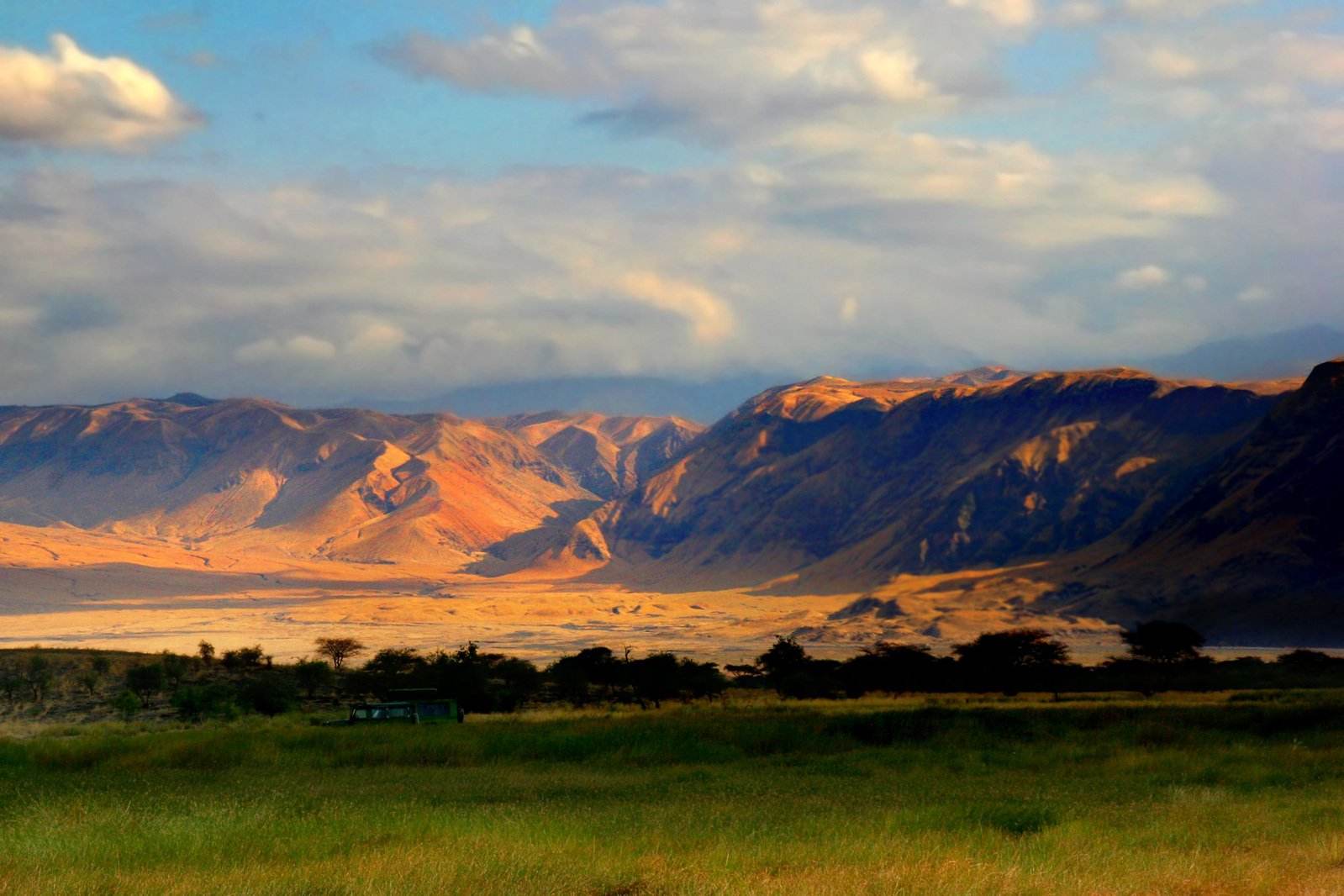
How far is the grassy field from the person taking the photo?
13.5 m

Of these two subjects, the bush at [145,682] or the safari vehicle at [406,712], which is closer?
the safari vehicle at [406,712]

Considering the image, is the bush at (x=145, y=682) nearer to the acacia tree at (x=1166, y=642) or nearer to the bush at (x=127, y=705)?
the bush at (x=127, y=705)

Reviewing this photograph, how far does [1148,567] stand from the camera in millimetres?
179125

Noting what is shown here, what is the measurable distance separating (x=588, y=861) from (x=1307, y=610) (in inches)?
6183

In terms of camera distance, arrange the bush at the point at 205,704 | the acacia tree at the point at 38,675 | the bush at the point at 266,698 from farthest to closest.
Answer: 1. the acacia tree at the point at 38,675
2. the bush at the point at 266,698
3. the bush at the point at 205,704

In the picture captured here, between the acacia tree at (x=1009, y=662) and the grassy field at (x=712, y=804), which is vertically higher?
the grassy field at (x=712, y=804)

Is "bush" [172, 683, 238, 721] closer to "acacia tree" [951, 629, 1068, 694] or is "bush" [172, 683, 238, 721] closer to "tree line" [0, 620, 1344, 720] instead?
"tree line" [0, 620, 1344, 720]

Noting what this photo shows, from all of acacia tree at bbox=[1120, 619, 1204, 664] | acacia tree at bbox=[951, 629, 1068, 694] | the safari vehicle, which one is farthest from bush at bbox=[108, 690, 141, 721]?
acacia tree at bbox=[1120, 619, 1204, 664]

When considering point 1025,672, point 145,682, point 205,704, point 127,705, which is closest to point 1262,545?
point 1025,672

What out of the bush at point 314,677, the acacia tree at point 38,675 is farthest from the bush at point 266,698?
the acacia tree at point 38,675

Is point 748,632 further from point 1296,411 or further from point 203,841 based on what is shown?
point 203,841

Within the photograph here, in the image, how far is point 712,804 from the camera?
877 inches

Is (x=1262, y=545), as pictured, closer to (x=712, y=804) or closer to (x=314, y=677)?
(x=314, y=677)

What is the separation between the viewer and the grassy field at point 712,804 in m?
13.5
